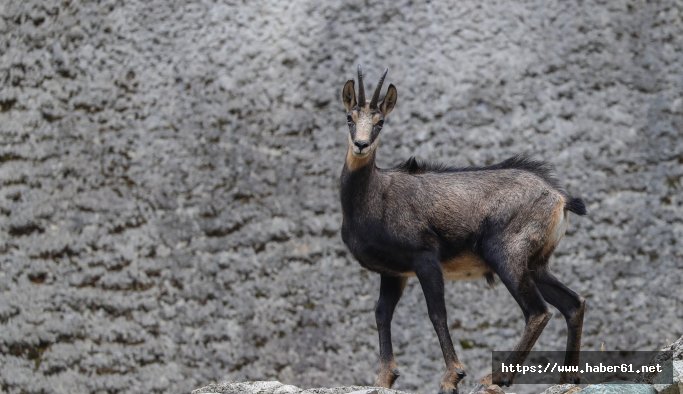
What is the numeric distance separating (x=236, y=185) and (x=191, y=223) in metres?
0.54

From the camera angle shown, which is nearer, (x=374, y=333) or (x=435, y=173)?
(x=435, y=173)

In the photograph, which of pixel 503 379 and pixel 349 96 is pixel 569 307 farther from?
pixel 349 96

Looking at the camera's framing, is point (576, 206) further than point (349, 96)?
Yes

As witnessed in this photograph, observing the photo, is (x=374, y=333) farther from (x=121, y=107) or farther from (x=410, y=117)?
(x=121, y=107)

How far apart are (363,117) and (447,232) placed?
2.82 ft

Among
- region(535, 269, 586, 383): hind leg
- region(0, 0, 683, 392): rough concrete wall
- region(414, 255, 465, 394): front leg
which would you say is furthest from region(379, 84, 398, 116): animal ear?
region(0, 0, 683, 392): rough concrete wall

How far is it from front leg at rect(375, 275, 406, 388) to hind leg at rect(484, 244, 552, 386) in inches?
24.6

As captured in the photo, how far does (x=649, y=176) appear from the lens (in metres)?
9.36

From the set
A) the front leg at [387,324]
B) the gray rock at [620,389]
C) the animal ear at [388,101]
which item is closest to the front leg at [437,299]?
the front leg at [387,324]

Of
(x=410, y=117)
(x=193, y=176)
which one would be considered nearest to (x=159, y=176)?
(x=193, y=176)

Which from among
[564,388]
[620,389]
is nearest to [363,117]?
[564,388]

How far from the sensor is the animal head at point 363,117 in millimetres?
6020

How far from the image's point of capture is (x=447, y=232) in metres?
6.30

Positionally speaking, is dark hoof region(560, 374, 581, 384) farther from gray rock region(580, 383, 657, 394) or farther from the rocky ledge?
gray rock region(580, 383, 657, 394)
